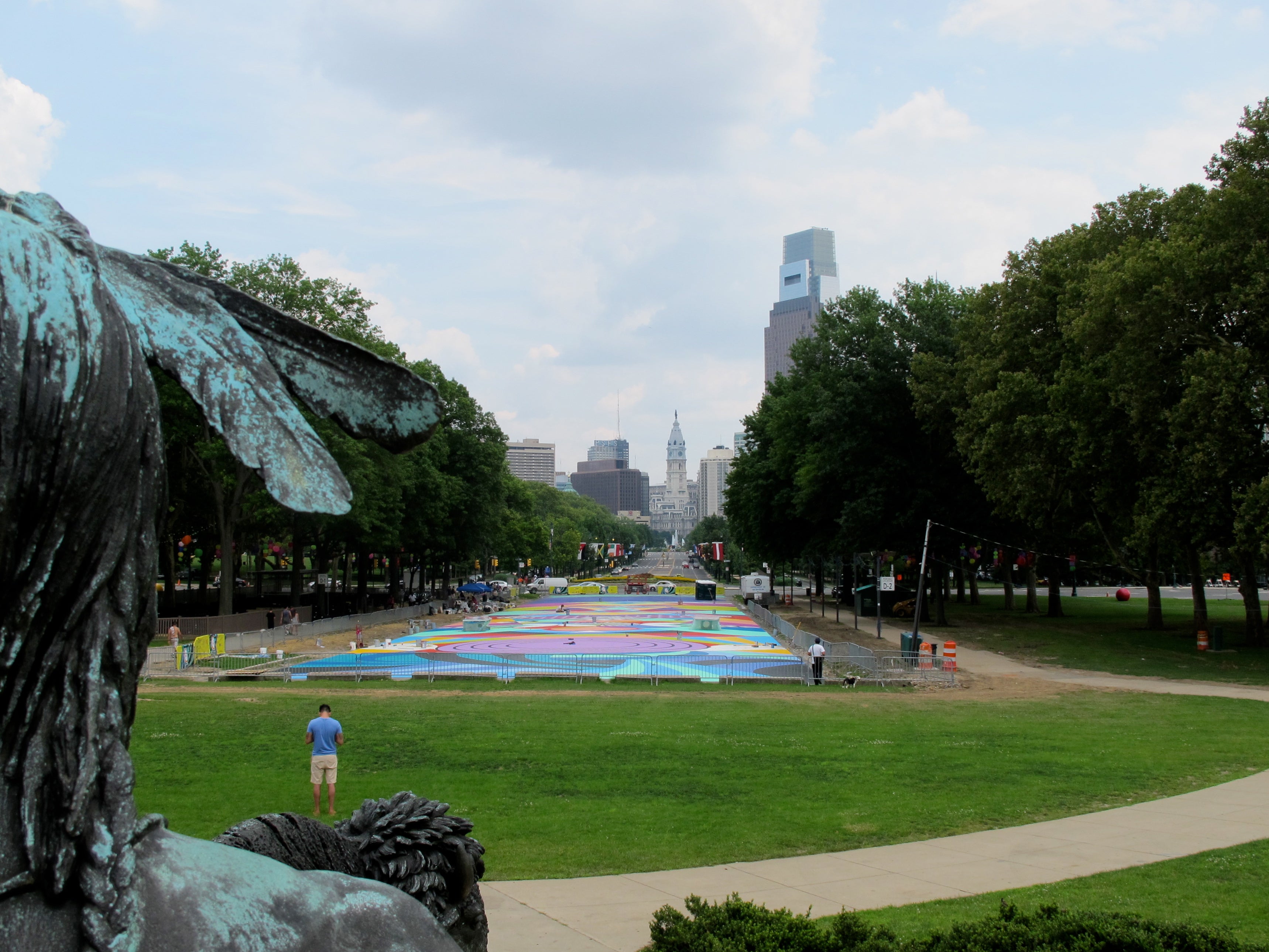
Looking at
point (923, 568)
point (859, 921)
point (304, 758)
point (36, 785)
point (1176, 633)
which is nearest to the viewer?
point (36, 785)

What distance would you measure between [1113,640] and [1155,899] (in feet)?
105

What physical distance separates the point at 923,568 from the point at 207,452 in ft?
81.1

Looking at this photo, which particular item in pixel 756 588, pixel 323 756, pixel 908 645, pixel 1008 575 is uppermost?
pixel 1008 575

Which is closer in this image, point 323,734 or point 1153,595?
point 323,734

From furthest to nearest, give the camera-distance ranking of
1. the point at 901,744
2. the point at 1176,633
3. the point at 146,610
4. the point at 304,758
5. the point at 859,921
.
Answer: the point at 1176,633 < the point at 901,744 < the point at 304,758 < the point at 859,921 < the point at 146,610

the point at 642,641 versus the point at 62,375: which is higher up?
the point at 62,375

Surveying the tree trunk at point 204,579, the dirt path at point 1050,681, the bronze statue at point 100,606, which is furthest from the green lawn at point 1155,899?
the tree trunk at point 204,579

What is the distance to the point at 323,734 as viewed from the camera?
12.0 metres

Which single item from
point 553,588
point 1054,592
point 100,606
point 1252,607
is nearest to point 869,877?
point 100,606

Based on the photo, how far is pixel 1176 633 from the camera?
130 feet

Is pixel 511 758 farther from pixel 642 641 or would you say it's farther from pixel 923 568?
pixel 642 641

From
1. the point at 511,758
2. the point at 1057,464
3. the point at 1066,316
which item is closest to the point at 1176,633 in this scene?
the point at 1057,464

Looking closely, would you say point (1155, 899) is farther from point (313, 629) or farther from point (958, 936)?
point (313, 629)

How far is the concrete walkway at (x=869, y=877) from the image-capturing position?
8.41 meters
